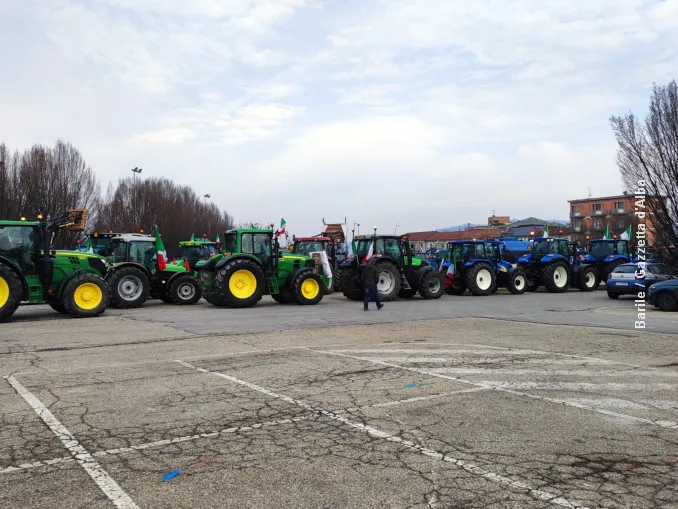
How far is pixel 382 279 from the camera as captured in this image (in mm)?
20031

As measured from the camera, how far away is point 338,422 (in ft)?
17.6

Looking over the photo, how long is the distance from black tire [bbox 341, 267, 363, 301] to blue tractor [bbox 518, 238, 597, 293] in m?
8.88

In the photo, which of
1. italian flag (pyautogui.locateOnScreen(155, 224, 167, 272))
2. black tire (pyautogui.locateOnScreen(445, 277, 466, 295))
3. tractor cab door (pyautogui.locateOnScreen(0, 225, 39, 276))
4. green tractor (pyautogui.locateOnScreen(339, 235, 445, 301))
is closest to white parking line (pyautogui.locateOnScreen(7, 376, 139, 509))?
tractor cab door (pyautogui.locateOnScreen(0, 225, 39, 276))

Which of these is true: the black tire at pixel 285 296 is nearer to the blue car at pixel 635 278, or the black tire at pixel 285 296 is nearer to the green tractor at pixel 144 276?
the green tractor at pixel 144 276

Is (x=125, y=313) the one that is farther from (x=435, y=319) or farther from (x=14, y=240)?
(x=435, y=319)

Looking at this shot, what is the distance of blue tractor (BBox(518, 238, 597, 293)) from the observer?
2433cm

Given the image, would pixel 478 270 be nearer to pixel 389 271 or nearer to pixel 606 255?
pixel 389 271

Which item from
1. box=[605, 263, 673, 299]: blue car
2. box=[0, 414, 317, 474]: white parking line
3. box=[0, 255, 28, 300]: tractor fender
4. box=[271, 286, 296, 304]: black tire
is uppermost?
box=[0, 255, 28, 300]: tractor fender

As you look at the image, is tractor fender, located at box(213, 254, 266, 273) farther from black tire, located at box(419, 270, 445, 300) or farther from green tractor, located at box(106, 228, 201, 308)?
black tire, located at box(419, 270, 445, 300)

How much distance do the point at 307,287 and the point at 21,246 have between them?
26.1 feet

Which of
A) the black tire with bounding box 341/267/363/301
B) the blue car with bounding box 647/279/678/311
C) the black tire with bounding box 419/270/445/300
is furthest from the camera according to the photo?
the black tire with bounding box 419/270/445/300

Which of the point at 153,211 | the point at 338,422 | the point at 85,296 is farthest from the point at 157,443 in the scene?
the point at 153,211

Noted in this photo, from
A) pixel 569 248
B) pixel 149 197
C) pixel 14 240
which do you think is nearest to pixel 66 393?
pixel 14 240

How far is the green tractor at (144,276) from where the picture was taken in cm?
1723
